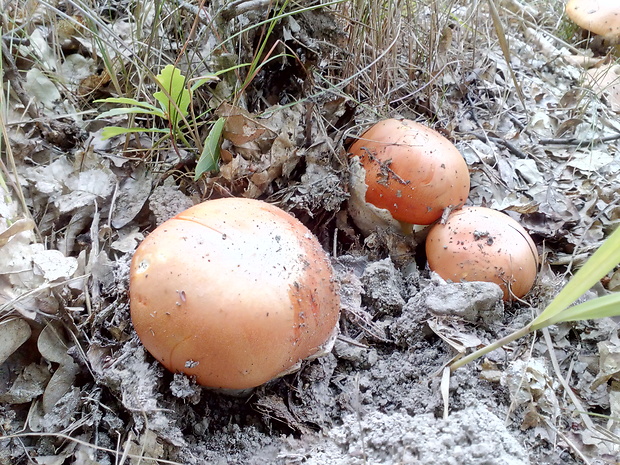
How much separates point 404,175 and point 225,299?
1.18 meters

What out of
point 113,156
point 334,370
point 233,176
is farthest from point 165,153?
point 334,370

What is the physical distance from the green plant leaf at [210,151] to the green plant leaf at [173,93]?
0.15 metres

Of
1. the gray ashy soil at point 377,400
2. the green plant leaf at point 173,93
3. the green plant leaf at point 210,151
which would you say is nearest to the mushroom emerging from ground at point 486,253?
the gray ashy soil at point 377,400

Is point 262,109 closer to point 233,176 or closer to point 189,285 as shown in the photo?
point 233,176

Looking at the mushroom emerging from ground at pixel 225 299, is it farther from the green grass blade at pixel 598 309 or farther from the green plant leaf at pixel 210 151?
the green grass blade at pixel 598 309

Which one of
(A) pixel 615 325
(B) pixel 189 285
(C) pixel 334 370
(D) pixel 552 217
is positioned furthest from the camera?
(D) pixel 552 217

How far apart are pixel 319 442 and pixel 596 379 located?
116cm

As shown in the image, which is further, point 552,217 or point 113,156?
point 552,217

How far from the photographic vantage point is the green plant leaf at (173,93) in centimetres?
190

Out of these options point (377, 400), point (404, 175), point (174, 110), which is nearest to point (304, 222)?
point (404, 175)

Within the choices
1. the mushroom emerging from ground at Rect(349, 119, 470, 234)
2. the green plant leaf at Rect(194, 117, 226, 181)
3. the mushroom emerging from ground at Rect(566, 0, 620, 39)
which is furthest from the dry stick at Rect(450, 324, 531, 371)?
the mushroom emerging from ground at Rect(566, 0, 620, 39)

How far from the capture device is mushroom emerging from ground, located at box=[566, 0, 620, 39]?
425cm

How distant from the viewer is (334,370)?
1.84 m

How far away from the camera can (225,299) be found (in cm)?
138
